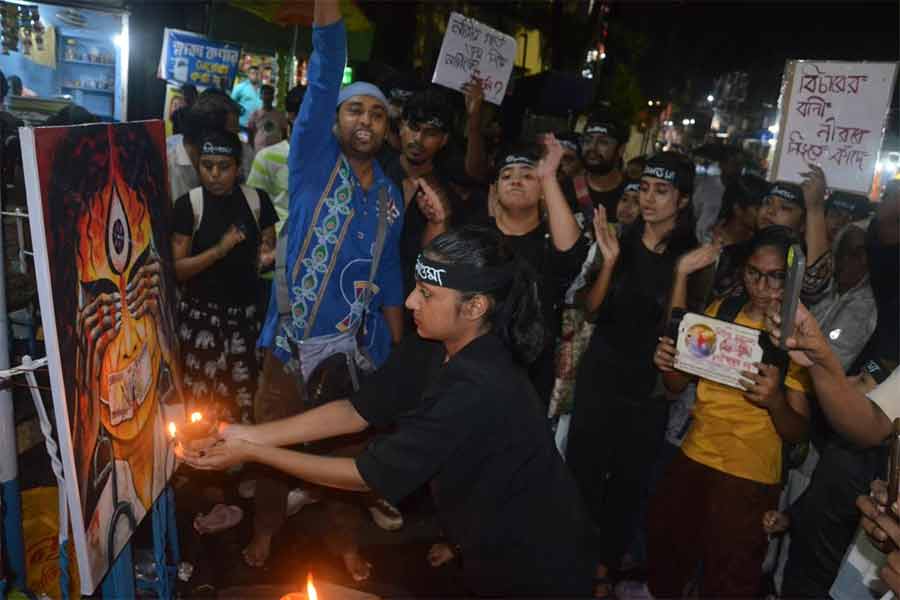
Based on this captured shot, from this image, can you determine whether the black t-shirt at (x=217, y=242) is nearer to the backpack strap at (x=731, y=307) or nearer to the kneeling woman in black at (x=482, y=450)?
the kneeling woman in black at (x=482, y=450)

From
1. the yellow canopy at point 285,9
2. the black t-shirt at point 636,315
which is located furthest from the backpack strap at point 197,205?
the yellow canopy at point 285,9

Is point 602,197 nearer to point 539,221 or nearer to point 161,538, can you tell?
point 539,221

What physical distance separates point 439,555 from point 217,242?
7.43 ft

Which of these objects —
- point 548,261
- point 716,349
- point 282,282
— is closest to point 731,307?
point 716,349

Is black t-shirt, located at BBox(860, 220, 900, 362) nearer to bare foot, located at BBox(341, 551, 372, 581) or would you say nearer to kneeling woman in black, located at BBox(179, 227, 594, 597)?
kneeling woman in black, located at BBox(179, 227, 594, 597)

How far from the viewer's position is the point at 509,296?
239 centimetres

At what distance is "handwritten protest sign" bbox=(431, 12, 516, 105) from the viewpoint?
17.3 ft

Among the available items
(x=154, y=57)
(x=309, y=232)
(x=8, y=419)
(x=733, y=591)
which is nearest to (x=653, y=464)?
(x=733, y=591)

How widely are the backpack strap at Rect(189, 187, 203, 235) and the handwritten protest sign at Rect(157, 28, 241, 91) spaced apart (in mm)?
5419

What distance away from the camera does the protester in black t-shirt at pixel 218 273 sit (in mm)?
3959

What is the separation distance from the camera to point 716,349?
328 centimetres

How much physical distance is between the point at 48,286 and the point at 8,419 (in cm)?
74

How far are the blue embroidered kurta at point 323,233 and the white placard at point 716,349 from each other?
1.56 metres

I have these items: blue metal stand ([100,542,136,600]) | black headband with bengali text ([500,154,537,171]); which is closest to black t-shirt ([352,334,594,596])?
blue metal stand ([100,542,136,600])
